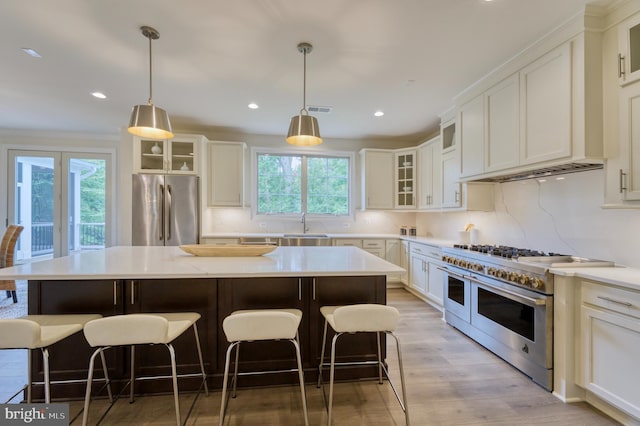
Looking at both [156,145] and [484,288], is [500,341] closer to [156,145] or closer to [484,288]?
[484,288]

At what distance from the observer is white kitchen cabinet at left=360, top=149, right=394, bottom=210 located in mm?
5047

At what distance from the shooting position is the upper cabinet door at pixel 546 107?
2.13 metres

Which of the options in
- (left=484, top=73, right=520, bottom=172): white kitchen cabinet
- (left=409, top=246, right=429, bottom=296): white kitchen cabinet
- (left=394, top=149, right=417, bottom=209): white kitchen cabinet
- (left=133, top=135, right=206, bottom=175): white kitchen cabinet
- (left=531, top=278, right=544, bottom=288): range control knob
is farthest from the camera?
(left=394, top=149, right=417, bottom=209): white kitchen cabinet

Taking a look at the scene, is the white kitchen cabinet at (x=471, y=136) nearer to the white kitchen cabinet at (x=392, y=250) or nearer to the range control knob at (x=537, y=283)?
the range control knob at (x=537, y=283)

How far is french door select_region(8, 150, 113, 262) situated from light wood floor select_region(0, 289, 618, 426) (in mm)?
4453

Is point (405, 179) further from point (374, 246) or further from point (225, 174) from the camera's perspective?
point (225, 174)

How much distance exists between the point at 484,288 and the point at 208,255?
247 centimetres

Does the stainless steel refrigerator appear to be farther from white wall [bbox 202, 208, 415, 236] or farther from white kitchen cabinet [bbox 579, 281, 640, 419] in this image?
white kitchen cabinet [bbox 579, 281, 640, 419]

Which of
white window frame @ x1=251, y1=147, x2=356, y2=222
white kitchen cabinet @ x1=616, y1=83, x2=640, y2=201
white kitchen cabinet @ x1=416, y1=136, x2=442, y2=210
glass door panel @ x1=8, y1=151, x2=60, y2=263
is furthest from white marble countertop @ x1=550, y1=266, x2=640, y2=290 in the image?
glass door panel @ x1=8, y1=151, x2=60, y2=263

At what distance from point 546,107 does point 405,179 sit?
275 cm

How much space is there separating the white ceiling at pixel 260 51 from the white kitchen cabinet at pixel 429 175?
544 millimetres

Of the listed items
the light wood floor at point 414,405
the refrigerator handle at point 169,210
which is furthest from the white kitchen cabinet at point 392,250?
the refrigerator handle at point 169,210

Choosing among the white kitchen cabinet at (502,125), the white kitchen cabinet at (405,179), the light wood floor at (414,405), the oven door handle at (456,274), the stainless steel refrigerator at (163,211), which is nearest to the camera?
the light wood floor at (414,405)

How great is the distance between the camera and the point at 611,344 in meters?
1.78
